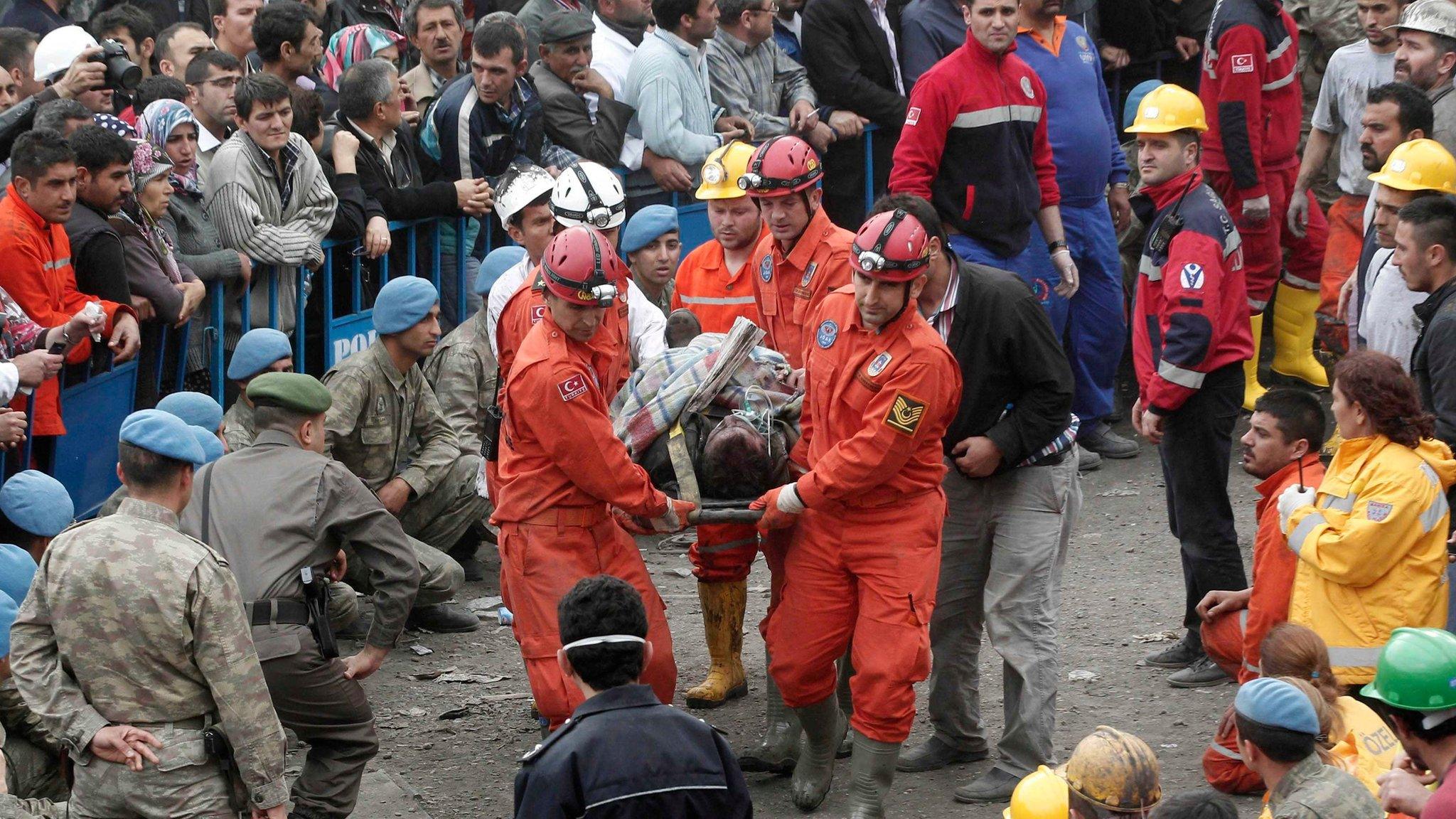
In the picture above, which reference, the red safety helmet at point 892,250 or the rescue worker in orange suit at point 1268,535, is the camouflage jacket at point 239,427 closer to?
the red safety helmet at point 892,250

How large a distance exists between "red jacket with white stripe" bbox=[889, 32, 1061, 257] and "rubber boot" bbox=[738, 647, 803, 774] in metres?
3.02

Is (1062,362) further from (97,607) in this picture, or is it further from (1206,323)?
(97,607)

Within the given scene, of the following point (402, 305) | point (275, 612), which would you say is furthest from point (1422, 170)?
point (275, 612)

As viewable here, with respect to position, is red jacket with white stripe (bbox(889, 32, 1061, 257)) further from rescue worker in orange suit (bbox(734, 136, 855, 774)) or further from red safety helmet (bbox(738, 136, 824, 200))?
red safety helmet (bbox(738, 136, 824, 200))

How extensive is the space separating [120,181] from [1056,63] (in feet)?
16.6

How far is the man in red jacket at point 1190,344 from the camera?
705cm

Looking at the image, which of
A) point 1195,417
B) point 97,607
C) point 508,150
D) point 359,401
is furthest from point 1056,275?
point 97,607

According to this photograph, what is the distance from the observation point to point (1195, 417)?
716 centimetres

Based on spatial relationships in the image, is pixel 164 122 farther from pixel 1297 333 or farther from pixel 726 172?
pixel 1297 333

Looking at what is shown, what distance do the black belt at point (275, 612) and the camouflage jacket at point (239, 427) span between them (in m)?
1.67

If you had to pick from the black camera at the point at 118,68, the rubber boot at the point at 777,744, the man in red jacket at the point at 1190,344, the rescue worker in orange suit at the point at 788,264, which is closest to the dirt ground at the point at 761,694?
the rubber boot at the point at 777,744

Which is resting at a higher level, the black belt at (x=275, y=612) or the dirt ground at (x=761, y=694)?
the black belt at (x=275, y=612)

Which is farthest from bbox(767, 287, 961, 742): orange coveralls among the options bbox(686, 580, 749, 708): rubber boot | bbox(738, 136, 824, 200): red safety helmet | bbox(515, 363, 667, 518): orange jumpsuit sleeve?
bbox(686, 580, 749, 708): rubber boot

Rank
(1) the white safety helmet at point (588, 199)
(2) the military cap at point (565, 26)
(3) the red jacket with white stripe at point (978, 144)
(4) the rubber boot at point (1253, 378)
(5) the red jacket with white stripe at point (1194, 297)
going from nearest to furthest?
(5) the red jacket with white stripe at point (1194, 297), (1) the white safety helmet at point (588, 199), (3) the red jacket with white stripe at point (978, 144), (2) the military cap at point (565, 26), (4) the rubber boot at point (1253, 378)
